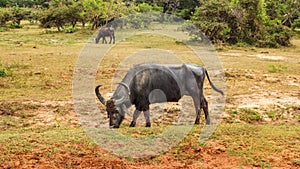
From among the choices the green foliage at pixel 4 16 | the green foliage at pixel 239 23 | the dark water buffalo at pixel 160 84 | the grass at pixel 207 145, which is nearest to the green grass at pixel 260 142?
the grass at pixel 207 145

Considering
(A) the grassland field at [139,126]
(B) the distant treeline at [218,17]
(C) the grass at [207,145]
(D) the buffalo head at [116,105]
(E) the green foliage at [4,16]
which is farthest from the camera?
(E) the green foliage at [4,16]

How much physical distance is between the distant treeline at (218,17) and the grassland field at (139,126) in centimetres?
567

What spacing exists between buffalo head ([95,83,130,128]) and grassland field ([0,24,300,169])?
0.46m

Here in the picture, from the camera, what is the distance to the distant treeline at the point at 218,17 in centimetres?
2473

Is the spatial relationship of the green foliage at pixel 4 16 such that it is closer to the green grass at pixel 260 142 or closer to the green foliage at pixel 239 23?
the green foliage at pixel 239 23

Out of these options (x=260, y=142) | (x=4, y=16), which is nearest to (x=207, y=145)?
(x=260, y=142)

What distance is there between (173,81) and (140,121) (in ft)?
4.57

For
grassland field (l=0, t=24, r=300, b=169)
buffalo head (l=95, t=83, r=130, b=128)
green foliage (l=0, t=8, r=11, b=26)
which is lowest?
grassland field (l=0, t=24, r=300, b=169)

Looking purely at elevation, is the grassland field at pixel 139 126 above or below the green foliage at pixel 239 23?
below

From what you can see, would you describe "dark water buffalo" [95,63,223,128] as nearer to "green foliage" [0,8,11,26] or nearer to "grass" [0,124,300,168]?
"grass" [0,124,300,168]

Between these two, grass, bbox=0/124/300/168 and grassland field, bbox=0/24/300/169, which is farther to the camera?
grass, bbox=0/124/300/168

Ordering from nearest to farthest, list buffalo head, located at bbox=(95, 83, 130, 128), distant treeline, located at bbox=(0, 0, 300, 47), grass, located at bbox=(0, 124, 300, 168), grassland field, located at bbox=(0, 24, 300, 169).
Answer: grassland field, located at bbox=(0, 24, 300, 169), grass, located at bbox=(0, 124, 300, 168), buffalo head, located at bbox=(95, 83, 130, 128), distant treeline, located at bbox=(0, 0, 300, 47)

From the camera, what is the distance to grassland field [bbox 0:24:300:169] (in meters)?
5.85

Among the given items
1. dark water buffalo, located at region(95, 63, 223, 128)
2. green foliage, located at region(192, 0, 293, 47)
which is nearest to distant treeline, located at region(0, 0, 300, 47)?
green foliage, located at region(192, 0, 293, 47)
